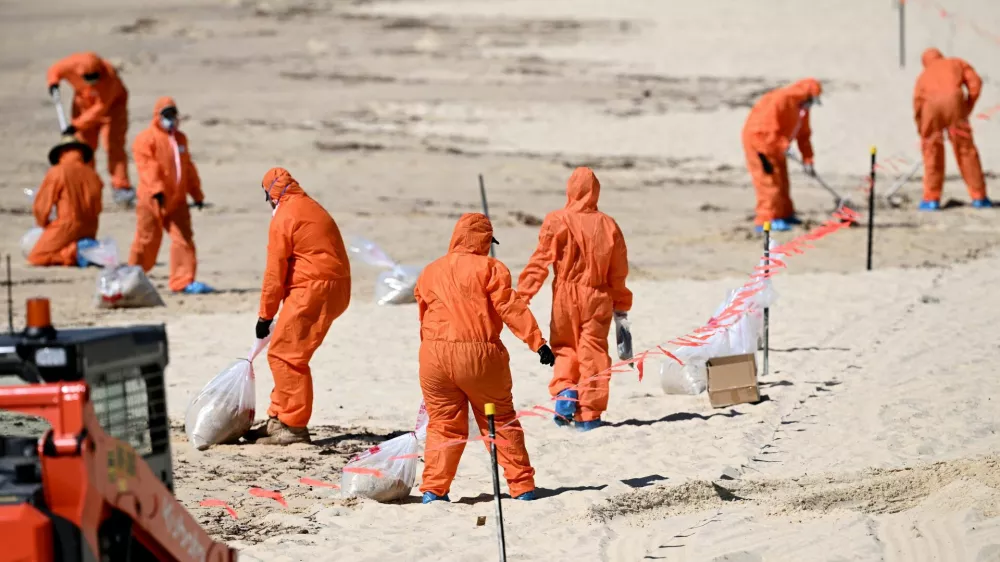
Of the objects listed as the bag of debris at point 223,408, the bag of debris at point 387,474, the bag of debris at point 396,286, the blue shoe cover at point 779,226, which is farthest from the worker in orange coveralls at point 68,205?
the bag of debris at point 387,474

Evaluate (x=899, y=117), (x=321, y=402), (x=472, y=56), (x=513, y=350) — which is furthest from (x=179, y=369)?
(x=472, y=56)

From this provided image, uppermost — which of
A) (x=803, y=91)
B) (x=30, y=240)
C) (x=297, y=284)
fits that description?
(x=803, y=91)

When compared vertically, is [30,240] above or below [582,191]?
below

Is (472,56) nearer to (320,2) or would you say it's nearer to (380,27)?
(380,27)

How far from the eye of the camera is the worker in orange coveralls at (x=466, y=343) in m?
7.32

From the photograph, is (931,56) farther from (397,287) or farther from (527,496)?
(527,496)

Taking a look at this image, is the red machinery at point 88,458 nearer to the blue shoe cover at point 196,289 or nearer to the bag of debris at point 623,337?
the bag of debris at point 623,337

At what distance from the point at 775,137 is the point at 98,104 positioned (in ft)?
25.8

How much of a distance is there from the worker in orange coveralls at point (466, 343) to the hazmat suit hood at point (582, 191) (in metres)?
1.44

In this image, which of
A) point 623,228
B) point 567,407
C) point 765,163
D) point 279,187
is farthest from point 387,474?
point 623,228

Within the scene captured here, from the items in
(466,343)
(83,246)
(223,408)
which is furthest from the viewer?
(83,246)

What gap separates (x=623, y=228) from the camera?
17.8 meters

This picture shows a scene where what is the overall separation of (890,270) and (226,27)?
60.2ft

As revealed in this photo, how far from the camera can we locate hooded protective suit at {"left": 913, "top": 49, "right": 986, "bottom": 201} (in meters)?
17.5
